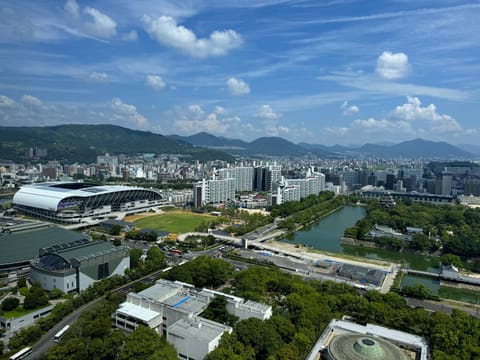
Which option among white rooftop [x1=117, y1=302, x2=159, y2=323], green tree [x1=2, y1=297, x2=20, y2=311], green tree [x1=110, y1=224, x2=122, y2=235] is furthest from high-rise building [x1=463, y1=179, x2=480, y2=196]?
green tree [x1=2, y1=297, x2=20, y2=311]

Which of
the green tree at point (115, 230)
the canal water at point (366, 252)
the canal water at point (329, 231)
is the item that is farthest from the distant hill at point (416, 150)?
the green tree at point (115, 230)

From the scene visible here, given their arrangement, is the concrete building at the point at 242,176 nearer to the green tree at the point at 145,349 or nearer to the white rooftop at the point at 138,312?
the white rooftop at the point at 138,312

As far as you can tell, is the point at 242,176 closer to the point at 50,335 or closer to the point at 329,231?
the point at 329,231

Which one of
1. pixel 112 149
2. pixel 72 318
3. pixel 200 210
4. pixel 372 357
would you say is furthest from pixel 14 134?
pixel 372 357

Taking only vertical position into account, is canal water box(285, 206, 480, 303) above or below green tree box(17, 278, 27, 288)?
below

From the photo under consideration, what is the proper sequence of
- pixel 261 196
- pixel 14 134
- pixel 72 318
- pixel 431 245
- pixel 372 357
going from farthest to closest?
pixel 14 134, pixel 261 196, pixel 431 245, pixel 72 318, pixel 372 357

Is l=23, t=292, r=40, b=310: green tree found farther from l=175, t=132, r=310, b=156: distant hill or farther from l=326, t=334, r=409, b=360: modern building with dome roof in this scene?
l=175, t=132, r=310, b=156: distant hill

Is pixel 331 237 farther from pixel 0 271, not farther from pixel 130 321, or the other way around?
pixel 0 271
